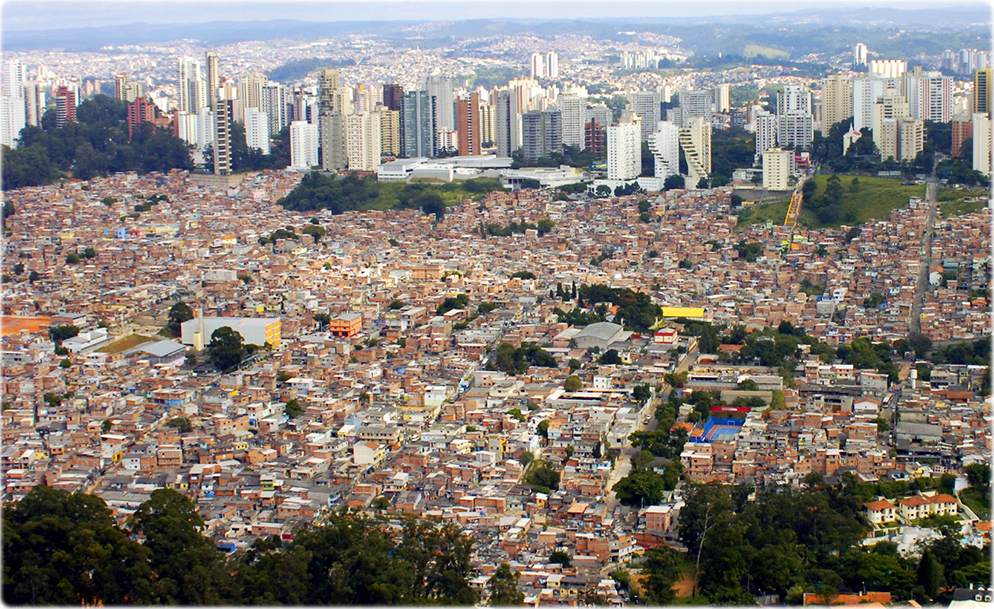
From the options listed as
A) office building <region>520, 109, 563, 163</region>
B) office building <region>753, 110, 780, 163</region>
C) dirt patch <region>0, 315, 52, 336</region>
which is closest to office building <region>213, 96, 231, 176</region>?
office building <region>520, 109, 563, 163</region>

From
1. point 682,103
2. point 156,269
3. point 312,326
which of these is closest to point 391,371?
point 312,326

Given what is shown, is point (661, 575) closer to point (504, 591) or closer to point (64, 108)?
point (504, 591)

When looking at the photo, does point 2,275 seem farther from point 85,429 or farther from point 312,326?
point 85,429

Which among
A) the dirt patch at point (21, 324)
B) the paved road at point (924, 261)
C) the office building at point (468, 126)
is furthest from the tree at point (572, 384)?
the office building at point (468, 126)

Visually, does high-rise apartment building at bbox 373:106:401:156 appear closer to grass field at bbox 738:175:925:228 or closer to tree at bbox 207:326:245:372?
grass field at bbox 738:175:925:228

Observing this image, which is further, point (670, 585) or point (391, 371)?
point (391, 371)

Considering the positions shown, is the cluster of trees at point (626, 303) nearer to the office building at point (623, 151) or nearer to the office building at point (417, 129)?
the office building at point (623, 151)
